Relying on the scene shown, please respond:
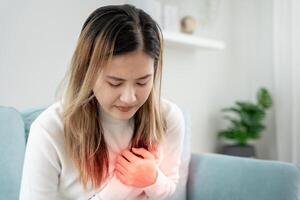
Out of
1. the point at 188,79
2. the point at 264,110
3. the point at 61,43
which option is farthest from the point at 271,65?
the point at 61,43

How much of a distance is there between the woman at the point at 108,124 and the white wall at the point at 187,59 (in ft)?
2.44

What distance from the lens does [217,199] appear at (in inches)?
53.0

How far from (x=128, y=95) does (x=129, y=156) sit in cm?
21

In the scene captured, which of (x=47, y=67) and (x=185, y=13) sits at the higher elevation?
(x=185, y=13)

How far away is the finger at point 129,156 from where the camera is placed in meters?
1.04

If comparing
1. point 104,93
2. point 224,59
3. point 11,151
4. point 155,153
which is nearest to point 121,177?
point 155,153

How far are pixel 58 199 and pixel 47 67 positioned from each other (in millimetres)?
884

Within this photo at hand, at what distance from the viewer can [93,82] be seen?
0.92 m

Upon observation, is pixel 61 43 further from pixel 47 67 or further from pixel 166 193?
pixel 166 193

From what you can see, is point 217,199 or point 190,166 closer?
point 217,199

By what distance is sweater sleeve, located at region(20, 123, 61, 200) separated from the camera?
98 centimetres

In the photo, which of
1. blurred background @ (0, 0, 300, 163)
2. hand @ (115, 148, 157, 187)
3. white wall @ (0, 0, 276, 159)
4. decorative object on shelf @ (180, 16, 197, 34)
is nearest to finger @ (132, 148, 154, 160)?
hand @ (115, 148, 157, 187)

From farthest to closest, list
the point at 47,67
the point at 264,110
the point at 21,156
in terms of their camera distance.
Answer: the point at 264,110 < the point at 47,67 < the point at 21,156

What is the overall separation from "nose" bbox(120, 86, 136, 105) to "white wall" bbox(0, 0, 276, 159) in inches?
35.0
